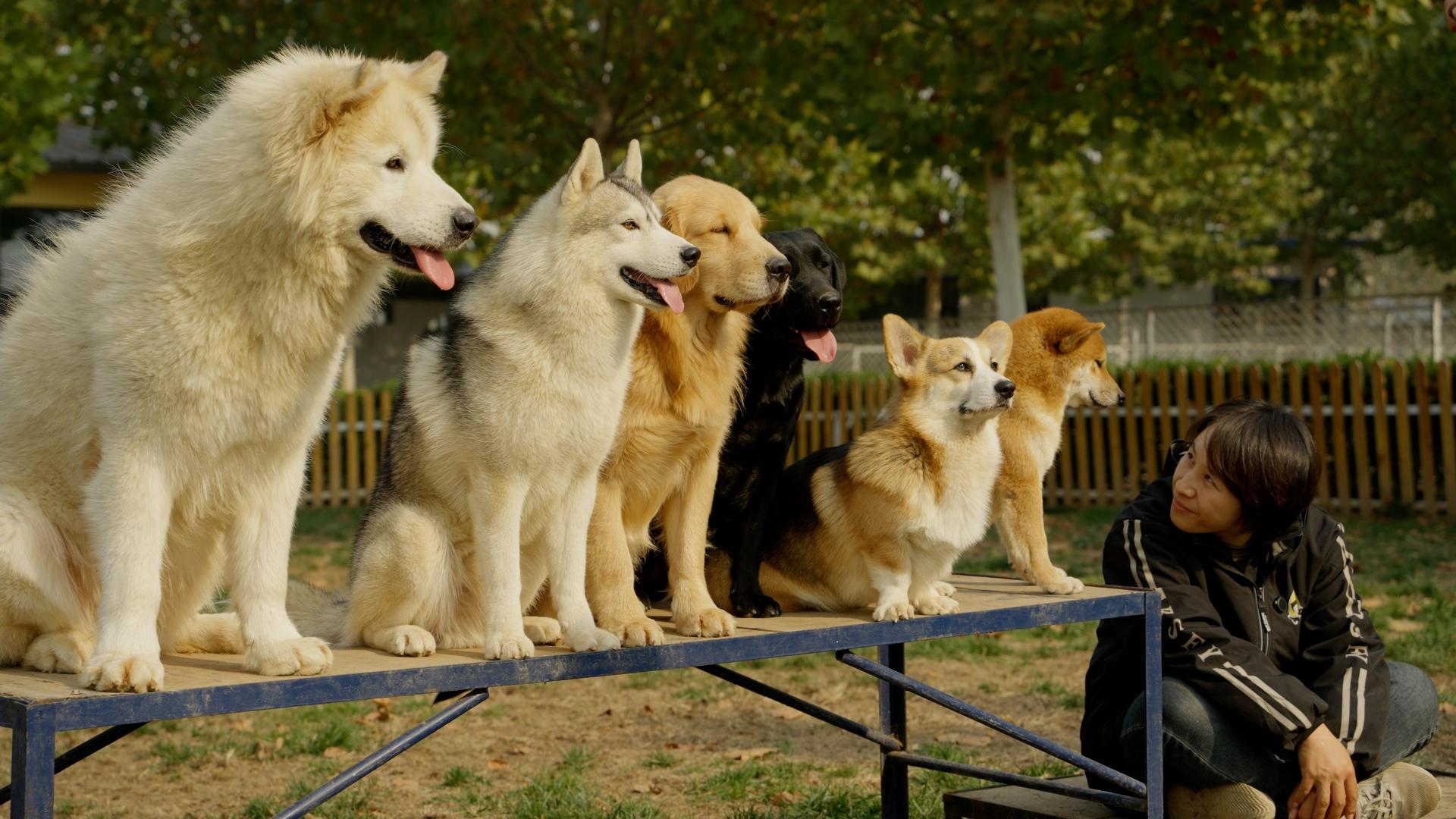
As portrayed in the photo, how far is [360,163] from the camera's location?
270 centimetres

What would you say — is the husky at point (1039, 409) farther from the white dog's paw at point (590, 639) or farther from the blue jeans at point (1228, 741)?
the white dog's paw at point (590, 639)

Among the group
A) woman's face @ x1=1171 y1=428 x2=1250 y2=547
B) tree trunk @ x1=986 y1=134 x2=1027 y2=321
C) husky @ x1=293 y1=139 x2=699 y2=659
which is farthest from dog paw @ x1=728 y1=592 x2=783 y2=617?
tree trunk @ x1=986 y1=134 x2=1027 y2=321

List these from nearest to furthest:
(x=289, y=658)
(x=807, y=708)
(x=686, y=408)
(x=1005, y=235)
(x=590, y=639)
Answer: (x=289, y=658) → (x=590, y=639) → (x=686, y=408) → (x=807, y=708) → (x=1005, y=235)

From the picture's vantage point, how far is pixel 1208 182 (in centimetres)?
3609

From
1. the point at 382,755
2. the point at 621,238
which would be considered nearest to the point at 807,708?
the point at 382,755

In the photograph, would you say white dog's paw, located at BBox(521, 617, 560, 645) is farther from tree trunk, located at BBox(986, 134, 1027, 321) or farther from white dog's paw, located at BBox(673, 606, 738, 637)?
tree trunk, located at BBox(986, 134, 1027, 321)

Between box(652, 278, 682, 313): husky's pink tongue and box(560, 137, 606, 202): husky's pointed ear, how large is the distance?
281 mm

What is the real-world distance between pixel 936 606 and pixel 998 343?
0.87 m

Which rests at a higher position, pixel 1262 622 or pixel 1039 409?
pixel 1039 409

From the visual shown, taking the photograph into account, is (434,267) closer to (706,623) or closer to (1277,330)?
(706,623)

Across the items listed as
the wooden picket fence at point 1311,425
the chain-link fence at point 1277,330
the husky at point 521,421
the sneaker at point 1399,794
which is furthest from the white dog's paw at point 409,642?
the chain-link fence at point 1277,330

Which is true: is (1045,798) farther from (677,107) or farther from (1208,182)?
(1208,182)

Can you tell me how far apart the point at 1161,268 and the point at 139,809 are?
3692 centimetres

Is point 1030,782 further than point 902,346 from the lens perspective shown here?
Yes
